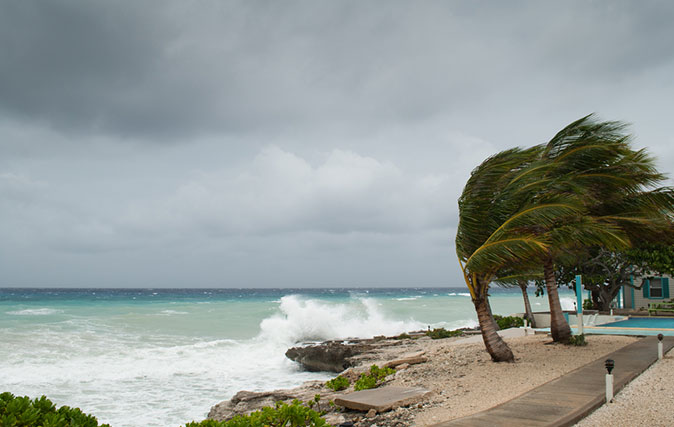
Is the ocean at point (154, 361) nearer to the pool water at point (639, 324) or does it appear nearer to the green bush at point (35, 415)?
the green bush at point (35, 415)

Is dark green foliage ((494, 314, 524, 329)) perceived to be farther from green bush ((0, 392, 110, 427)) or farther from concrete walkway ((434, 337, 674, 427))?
green bush ((0, 392, 110, 427))

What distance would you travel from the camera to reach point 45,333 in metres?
28.2

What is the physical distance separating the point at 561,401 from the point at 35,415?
23.2 ft

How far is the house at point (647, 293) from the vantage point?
27.6m

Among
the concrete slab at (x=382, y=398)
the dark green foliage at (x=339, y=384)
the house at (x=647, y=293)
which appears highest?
the house at (x=647, y=293)

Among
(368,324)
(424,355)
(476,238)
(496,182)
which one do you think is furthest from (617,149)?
(368,324)

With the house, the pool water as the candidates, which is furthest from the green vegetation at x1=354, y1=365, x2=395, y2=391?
the house

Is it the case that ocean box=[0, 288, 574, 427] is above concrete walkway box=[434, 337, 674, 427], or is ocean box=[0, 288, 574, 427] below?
below

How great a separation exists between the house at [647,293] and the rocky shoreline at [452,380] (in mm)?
15360

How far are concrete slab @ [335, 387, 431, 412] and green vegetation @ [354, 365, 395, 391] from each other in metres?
1.06

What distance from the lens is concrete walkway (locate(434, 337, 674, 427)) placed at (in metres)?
6.34

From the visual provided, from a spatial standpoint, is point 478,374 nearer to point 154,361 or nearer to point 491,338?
point 491,338

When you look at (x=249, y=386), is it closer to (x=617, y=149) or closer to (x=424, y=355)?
(x=424, y=355)

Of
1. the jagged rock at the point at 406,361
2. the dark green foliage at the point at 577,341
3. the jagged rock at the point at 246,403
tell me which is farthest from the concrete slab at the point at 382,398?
the dark green foliage at the point at 577,341
